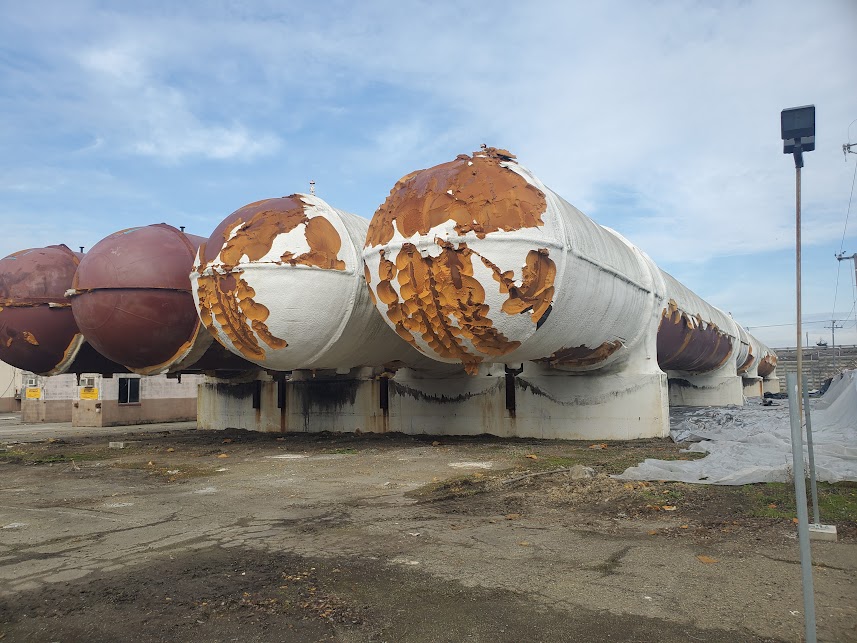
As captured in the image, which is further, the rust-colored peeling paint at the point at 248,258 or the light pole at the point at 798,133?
the rust-colored peeling paint at the point at 248,258

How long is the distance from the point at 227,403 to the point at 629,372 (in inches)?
382

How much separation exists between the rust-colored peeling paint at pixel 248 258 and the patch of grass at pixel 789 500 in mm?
6413

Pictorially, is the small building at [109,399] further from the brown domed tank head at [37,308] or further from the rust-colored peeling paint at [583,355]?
the rust-colored peeling paint at [583,355]

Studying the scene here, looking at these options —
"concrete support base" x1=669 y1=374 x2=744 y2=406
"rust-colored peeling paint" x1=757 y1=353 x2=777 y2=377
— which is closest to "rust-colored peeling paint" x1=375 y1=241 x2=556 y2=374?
Result: "concrete support base" x1=669 y1=374 x2=744 y2=406

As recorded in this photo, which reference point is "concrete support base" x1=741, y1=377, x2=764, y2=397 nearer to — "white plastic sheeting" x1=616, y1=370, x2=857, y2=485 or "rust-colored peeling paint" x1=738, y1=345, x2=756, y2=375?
"rust-colored peeling paint" x1=738, y1=345, x2=756, y2=375

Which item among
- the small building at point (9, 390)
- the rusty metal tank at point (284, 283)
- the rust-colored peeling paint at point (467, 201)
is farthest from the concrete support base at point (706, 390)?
the small building at point (9, 390)

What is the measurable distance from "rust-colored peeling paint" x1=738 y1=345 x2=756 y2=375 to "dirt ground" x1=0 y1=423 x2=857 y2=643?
64.8 ft

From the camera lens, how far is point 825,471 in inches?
258

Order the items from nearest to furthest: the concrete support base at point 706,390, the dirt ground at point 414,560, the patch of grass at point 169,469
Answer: the dirt ground at point 414,560
the patch of grass at point 169,469
the concrete support base at point 706,390

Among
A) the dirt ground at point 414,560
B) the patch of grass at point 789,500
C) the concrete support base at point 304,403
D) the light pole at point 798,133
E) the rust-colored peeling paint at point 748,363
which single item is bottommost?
the dirt ground at point 414,560

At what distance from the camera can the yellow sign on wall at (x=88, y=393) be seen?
1978 centimetres

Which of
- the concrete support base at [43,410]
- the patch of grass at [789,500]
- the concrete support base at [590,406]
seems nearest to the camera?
the patch of grass at [789,500]

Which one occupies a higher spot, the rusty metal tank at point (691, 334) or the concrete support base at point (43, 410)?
the rusty metal tank at point (691, 334)

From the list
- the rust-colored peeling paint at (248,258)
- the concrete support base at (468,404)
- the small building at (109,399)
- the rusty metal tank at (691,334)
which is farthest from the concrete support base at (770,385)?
the rust-colored peeling paint at (248,258)
